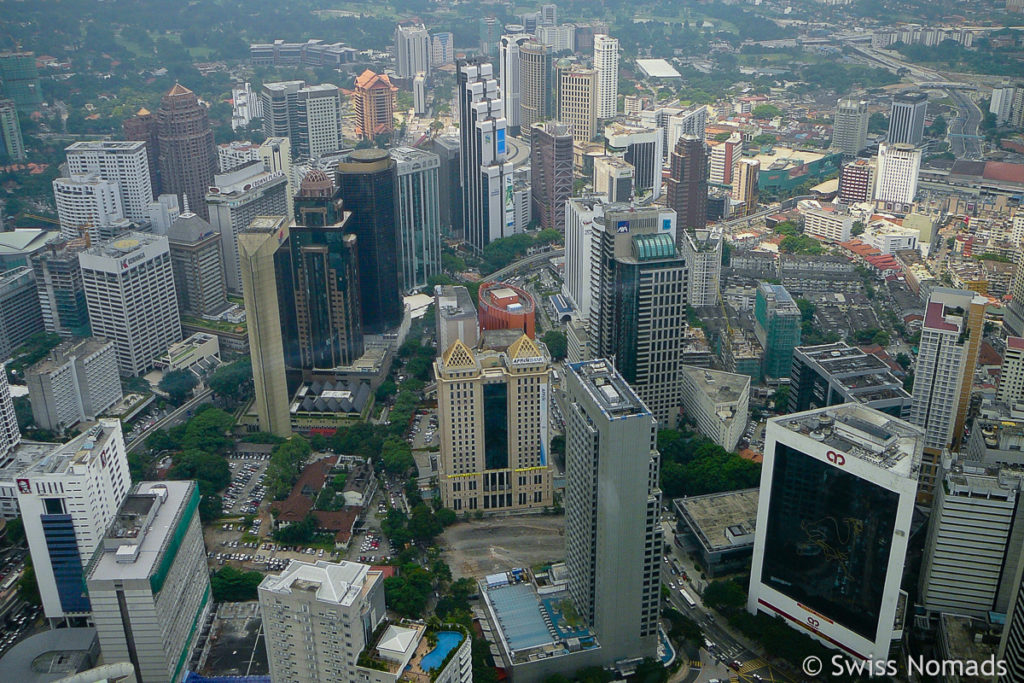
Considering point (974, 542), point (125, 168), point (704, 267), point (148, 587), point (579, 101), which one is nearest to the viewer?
point (148, 587)

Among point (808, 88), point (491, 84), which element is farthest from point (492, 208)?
point (808, 88)

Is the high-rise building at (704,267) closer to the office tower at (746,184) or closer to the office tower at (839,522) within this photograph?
the office tower at (746,184)

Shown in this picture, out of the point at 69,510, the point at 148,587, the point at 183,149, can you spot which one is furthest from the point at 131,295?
the point at 148,587

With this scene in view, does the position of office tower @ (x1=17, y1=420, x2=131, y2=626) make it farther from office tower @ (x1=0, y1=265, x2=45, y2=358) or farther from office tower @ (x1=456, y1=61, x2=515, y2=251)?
office tower @ (x1=456, y1=61, x2=515, y2=251)

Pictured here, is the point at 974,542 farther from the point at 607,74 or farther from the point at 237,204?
the point at 607,74

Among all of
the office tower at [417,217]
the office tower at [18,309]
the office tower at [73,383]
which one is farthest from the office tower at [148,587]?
the office tower at [417,217]

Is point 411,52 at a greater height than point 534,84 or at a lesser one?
greater
